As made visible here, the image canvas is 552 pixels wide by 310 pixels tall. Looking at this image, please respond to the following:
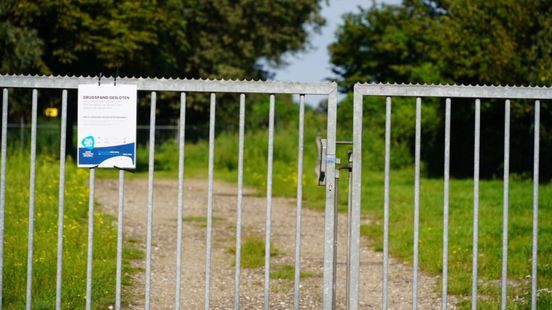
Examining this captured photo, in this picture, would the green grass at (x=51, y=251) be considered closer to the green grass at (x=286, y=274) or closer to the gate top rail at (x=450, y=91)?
the green grass at (x=286, y=274)

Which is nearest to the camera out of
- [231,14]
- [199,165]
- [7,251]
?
[7,251]

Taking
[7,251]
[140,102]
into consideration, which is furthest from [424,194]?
[140,102]

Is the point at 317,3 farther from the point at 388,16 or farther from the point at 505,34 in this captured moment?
the point at 505,34

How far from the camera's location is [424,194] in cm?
2011

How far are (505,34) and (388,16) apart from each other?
26752 millimetres

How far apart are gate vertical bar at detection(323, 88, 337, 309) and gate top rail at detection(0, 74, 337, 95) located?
0.14 meters

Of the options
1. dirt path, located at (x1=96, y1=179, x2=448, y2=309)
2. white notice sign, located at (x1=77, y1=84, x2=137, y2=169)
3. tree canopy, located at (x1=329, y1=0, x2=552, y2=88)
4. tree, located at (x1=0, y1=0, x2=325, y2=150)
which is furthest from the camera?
tree, located at (x1=0, y1=0, x2=325, y2=150)

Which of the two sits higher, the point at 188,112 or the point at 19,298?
the point at 188,112

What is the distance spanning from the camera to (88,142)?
6848 millimetres

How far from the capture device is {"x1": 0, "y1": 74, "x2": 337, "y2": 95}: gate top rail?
21.8ft

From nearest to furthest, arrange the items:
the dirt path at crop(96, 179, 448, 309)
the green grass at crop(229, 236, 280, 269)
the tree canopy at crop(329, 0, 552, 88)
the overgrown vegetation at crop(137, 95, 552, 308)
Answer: the dirt path at crop(96, 179, 448, 309)
the overgrown vegetation at crop(137, 95, 552, 308)
the green grass at crop(229, 236, 280, 269)
the tree canopy at crop(329, 0, 552, 88)

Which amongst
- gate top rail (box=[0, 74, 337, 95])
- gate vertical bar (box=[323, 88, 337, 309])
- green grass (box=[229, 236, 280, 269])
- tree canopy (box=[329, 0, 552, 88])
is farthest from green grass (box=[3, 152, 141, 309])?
tree canopy (box=[329, 0, 552, 88])

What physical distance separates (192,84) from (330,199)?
51.8 inches

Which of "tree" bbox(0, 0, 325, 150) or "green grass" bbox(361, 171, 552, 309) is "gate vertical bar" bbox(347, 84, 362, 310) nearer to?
"green grass" bbox(361, 171, 552, 309)
